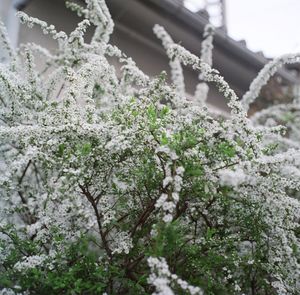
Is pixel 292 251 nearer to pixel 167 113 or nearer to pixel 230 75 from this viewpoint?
pixel 167 113

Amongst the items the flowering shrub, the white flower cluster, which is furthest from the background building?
the white flower cluster

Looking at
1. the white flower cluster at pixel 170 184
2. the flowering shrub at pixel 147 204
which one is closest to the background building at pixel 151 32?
the flowering shrub at pixel 147 204

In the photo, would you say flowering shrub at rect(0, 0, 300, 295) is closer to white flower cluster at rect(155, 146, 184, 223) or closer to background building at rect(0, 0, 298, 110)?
white flower cluster at rect(155, 146, 184, 223)

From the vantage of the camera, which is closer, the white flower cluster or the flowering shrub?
the white flower cluster

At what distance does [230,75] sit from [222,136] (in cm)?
465

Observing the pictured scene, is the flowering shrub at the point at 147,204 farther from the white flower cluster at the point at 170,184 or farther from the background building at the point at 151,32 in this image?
the background building at the point at 151,32

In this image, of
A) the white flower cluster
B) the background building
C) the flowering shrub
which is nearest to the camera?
the white flower cluster

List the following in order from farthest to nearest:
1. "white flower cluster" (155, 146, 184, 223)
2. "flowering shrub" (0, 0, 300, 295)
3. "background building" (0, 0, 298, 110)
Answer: "background building" (0, 0, 298, 110)
"flowering shrub" (0, 0, 300, 295)
"white flower cluster" (155, 146, 184, 223)

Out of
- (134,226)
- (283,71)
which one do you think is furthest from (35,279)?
(283,71)

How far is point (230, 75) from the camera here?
6.67 metres

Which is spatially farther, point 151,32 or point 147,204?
point 151,32

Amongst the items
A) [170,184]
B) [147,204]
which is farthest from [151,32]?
[170,184]

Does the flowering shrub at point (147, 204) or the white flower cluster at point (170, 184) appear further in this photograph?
the flowering shrub at point (147, 204)

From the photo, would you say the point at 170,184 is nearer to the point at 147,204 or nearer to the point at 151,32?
the point at 147,204
